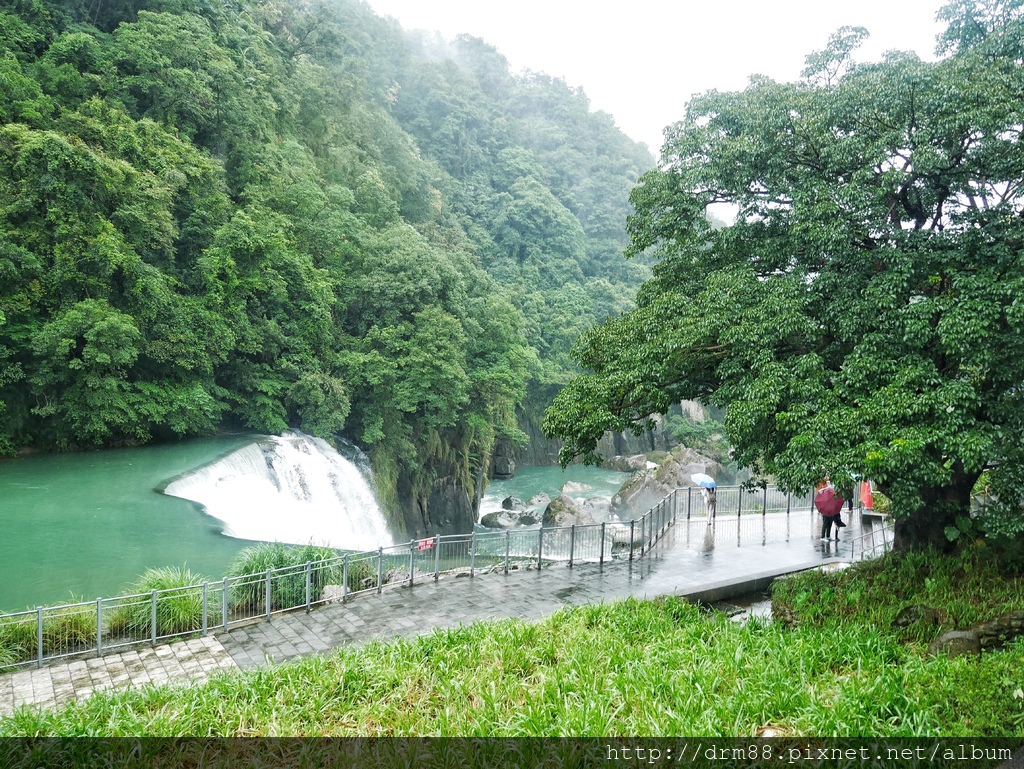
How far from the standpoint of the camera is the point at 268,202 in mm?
27906

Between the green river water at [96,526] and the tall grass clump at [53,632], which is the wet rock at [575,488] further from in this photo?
the tall grass clump at [53,632]

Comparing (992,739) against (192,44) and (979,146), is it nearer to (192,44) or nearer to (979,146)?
(979,146)

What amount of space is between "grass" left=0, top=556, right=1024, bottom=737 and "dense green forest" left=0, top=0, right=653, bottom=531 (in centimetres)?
1730

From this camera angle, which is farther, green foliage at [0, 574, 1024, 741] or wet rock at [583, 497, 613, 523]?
wet rock at [583, 497, 613, 523]

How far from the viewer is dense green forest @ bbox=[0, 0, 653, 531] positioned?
63.6 feet

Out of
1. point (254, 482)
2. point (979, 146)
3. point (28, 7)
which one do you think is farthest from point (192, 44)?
point (979, 146)

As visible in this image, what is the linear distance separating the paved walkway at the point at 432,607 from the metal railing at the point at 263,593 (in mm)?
276

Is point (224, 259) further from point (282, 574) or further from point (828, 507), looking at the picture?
point (828, 507)

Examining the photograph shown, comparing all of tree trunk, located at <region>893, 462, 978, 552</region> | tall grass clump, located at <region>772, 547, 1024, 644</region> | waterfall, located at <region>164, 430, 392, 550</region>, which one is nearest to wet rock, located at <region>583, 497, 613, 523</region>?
waterfall, located at <region>164, 430, 392, 550</region>

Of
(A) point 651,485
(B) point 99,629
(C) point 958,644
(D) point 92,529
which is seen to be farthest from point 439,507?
(C) point 958,644

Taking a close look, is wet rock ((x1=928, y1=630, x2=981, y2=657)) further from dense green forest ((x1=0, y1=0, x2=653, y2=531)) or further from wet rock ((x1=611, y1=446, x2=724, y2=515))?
wet rock ((x1=611, y1=446, x2=724, y2=515))

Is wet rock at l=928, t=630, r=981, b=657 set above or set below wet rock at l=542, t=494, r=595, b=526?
above

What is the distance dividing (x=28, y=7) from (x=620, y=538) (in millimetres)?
27737

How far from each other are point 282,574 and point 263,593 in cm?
59
